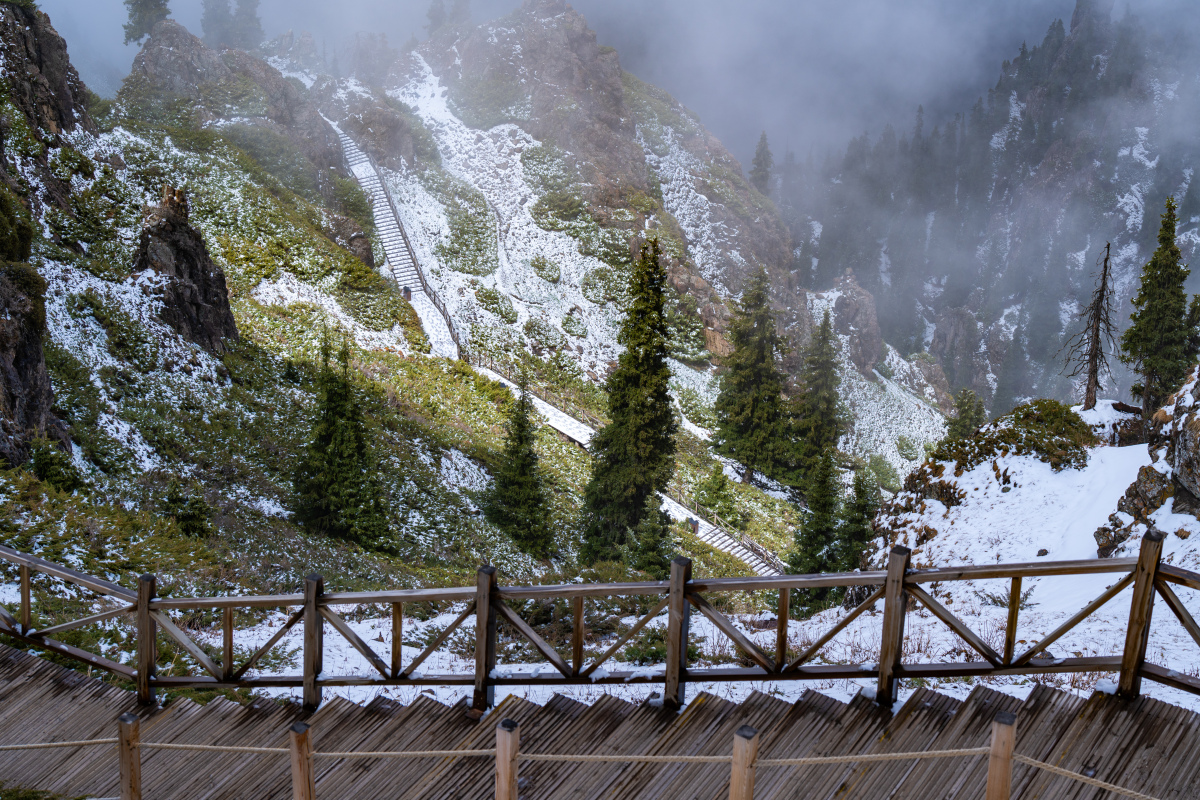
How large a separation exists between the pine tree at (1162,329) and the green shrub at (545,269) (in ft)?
101

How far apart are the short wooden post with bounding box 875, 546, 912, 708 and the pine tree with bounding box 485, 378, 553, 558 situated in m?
15.0

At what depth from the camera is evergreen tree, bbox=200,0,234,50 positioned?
8181 cm

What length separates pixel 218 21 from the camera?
8275 centimetres

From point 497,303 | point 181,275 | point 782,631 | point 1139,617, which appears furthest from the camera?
point 497,303

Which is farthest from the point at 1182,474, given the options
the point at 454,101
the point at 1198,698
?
the point at 454,101

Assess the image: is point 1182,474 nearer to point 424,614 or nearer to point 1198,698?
point 1198,698

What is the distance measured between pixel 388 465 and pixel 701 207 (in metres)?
44.0

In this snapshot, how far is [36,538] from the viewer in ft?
30.1

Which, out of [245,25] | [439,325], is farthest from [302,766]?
[245,25]

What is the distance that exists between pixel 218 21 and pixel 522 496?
91.6 meters

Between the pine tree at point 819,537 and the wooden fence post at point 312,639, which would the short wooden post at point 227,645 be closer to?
the wooden fence post at point 312,639

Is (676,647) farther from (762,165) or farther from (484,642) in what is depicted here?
(762,165)

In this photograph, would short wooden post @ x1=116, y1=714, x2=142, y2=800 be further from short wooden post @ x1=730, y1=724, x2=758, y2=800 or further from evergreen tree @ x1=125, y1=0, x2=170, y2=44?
evergreen tree @ x1=125, y1=0, x2=170, y2=44

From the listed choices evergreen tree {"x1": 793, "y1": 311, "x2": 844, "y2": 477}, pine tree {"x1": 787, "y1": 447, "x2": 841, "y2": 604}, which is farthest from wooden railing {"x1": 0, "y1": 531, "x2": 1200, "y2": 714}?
evergreen tree {"x1": 793, "y1": 311, "x2": 844, "y2": 477}
